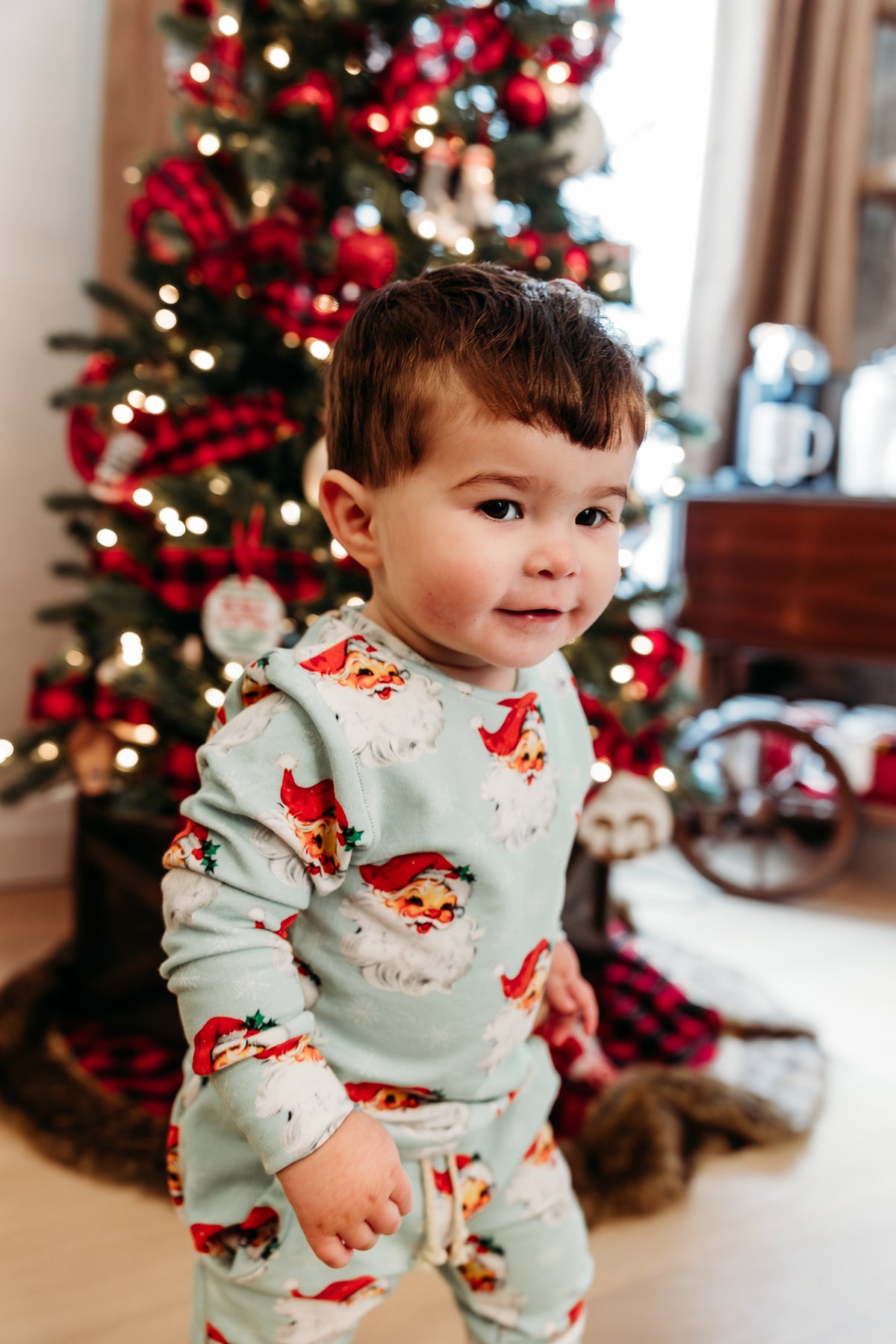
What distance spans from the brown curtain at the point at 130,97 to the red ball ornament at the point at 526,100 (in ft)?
2.55

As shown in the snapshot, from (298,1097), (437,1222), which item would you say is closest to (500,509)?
(298,1097)

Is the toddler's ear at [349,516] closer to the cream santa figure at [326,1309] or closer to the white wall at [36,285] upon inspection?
the cream santa figure at [326,1309]

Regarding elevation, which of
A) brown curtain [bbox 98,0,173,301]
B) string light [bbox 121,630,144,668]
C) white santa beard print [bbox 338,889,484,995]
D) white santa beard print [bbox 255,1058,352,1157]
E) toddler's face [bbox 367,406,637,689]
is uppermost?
brown curtain [bbox 98,0,173,301]

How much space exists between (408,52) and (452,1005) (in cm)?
135

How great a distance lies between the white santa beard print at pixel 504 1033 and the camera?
30.0 inches

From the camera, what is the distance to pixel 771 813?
235 cm

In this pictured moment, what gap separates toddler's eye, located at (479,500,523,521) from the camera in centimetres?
67

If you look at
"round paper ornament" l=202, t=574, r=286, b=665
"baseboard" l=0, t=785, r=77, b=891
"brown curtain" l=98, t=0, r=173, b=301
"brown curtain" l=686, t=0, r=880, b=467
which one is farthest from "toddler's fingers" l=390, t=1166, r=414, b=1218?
"brown curtain" l=686, t=0, r=880, b=467

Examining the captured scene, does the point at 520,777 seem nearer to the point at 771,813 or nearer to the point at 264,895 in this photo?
the point at 264,895

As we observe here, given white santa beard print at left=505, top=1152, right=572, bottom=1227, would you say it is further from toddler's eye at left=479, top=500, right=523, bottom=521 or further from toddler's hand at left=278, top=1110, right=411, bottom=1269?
toddler's eye at left=479, top=500, right=523, bottom=521

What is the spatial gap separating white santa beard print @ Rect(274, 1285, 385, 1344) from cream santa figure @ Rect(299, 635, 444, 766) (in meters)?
0.35

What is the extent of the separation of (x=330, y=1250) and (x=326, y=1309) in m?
0.15

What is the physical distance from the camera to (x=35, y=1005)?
1.64m

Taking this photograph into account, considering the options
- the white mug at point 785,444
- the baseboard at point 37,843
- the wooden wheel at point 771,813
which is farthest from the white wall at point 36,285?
the white mug at point 785,444
